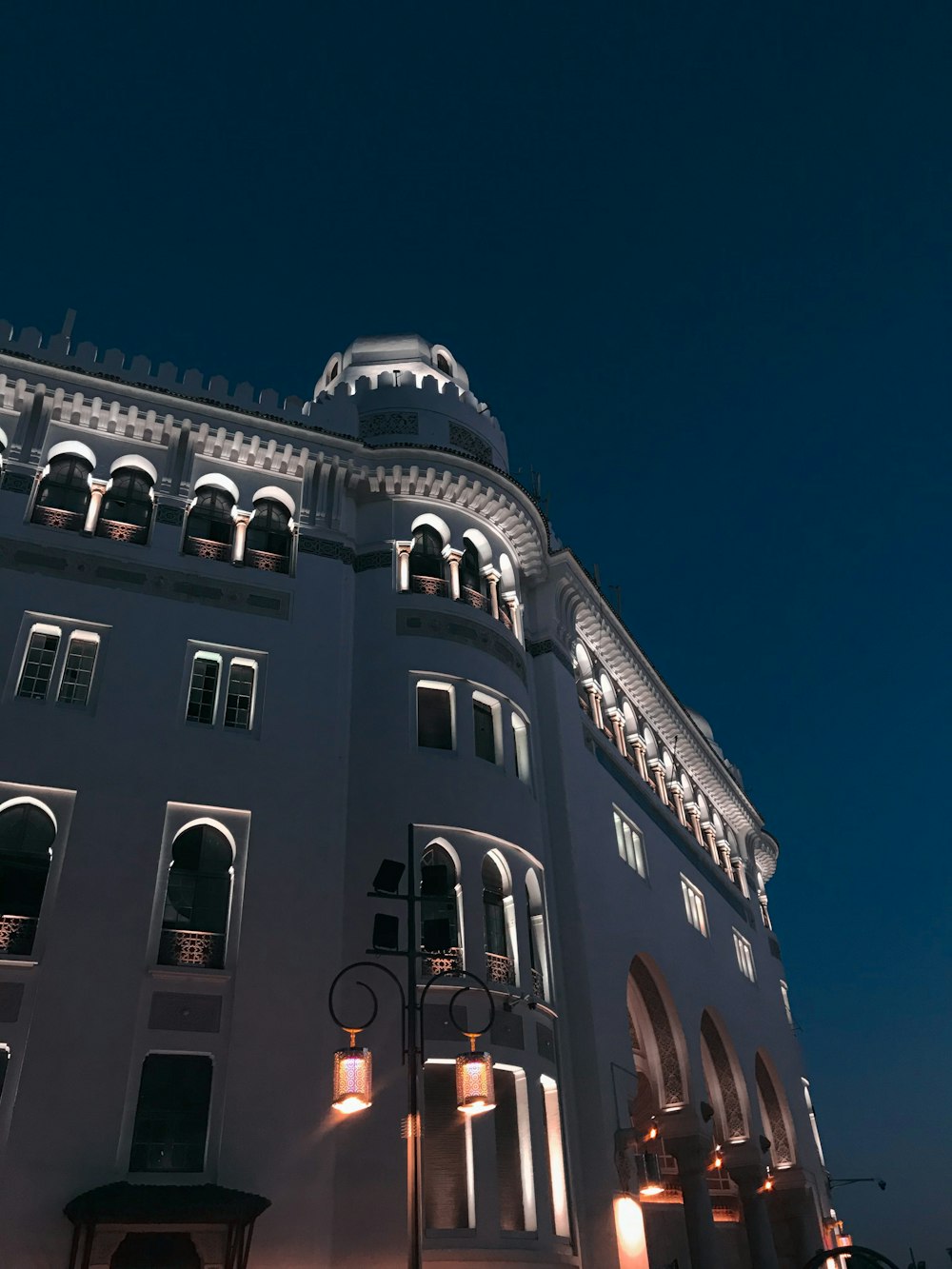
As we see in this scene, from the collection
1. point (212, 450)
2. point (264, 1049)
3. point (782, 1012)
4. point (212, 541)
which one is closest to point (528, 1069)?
point (264, 1049)

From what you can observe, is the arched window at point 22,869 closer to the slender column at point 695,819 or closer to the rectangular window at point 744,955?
the slender column at point 695,819

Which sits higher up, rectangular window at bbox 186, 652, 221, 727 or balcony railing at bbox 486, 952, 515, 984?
rectangular window at bbox 186, 652, 221, 727

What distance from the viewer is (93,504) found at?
21.1 metres

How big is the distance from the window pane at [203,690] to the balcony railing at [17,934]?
4566 mm

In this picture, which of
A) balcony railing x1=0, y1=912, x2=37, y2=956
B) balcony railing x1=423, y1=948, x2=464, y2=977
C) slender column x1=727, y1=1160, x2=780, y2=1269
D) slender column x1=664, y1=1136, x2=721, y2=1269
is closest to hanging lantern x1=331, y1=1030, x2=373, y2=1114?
balcony railing x1=423, y1=948, x2=464, y2=977

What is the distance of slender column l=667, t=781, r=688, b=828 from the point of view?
35031mm

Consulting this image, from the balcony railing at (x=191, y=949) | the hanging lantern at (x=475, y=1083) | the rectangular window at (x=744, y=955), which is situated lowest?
the hanging lantern at (x=475, y=1083)

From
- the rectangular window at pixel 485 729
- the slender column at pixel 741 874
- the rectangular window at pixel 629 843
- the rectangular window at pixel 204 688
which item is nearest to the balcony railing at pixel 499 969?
the rectangular window at pixel 485 729

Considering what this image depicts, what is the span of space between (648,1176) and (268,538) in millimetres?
15144

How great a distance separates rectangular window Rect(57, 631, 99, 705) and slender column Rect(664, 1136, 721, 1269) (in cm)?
1724

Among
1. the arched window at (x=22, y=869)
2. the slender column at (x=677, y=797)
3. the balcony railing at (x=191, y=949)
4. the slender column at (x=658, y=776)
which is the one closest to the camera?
the arched window at (x=22, y=869)

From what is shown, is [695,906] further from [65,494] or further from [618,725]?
[65,494]

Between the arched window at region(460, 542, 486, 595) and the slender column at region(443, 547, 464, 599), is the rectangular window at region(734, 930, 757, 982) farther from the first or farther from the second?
the slender column at region(443, 547, 464, 599)

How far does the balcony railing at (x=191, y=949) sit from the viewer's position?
54.7ft
